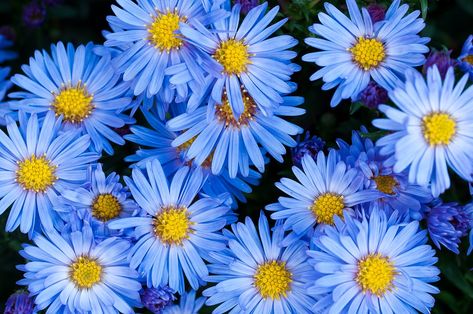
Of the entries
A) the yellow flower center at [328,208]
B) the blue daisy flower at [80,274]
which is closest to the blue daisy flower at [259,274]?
the yellow flower center at [328,208]

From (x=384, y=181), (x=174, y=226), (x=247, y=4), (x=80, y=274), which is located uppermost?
(x=247, y=4)

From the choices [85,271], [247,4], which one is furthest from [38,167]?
[247,4]

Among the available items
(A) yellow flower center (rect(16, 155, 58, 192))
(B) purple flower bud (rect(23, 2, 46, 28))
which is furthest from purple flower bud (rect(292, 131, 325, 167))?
(B) purple flower bud (rect(23, 2, 46, 28))

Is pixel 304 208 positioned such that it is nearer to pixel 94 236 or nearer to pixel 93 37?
pixel 94 236

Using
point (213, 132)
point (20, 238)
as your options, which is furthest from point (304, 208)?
point (20, 238)

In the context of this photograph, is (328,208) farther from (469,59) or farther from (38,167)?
(38,167)

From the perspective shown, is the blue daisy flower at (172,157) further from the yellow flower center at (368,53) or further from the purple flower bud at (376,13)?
the purple flower bud at (376,13)

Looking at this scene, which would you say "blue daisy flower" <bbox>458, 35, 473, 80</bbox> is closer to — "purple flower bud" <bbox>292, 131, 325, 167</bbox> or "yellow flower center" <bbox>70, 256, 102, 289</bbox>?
"purple flower bud" <bbox>292, 131, 325, 167</bbox>
